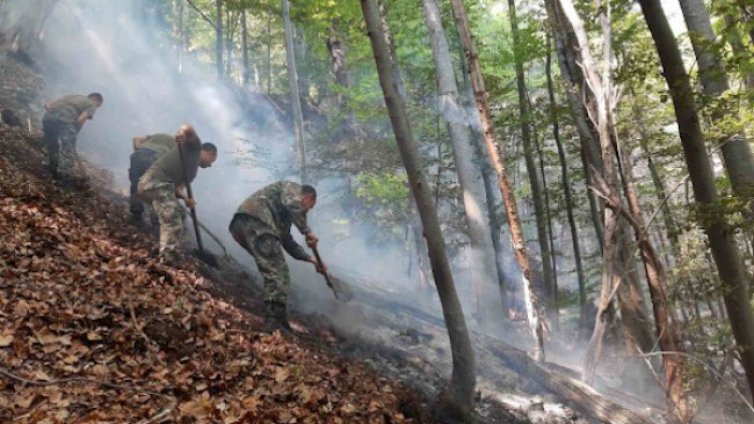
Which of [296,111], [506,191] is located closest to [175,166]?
[506,191]

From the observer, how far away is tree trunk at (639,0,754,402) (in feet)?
12.3

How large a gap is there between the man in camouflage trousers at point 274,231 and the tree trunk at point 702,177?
457 centimetres

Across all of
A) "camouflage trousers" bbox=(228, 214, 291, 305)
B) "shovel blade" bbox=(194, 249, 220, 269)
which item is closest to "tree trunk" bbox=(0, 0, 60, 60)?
"shovel blade" bbox=(194, 249, 220, 269)

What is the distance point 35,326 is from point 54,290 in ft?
2.37

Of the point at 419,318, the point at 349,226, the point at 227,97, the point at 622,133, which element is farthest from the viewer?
the point at 227,97

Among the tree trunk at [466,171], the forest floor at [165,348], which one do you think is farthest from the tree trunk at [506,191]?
the tree trunk at [466,171]

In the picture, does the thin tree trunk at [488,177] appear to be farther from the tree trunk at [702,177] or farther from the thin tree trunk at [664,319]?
the tree trunk at [702,177]

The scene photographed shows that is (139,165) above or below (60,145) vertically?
below

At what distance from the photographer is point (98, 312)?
15.0 feet

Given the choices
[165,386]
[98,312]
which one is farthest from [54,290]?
[165,386]

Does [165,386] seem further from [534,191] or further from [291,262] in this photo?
[534,191]

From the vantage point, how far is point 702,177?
13.0ft

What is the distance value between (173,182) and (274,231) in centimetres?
211

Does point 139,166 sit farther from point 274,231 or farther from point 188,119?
point 188,119
